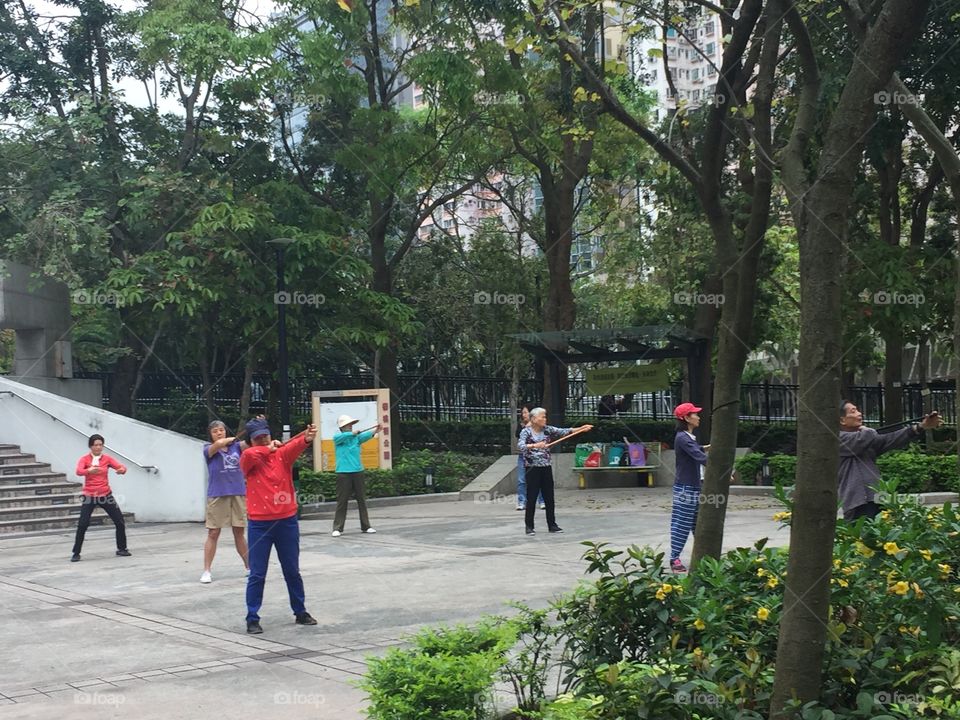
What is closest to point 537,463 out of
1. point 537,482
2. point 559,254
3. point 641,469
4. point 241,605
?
point 537,482

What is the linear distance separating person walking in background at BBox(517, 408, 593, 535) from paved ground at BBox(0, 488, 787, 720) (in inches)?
13.1

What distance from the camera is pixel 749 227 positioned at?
7.37 meters

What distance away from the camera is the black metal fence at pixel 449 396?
93.1 feet

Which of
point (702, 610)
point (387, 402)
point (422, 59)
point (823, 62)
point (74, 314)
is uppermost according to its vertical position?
point (422, 59)

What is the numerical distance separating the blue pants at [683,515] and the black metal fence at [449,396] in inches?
653

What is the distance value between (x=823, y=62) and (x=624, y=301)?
16043 mm

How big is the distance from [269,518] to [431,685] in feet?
15.5

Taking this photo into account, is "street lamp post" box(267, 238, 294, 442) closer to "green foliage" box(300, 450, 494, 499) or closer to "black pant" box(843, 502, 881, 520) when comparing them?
"green foliage" box(300, 450, 494, 499)

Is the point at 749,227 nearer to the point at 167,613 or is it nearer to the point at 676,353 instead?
the point at 167,613

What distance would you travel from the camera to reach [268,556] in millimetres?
9633

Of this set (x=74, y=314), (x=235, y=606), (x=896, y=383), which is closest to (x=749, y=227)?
(x=235, y=606)

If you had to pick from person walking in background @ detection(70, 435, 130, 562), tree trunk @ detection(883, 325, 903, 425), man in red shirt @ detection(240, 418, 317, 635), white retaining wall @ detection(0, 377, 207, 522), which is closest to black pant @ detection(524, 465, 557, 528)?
person walking in background @ detection(70, 435, 130, 562)

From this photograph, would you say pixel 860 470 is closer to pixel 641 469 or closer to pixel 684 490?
pixel 684 490

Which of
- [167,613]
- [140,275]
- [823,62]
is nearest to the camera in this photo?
[167,613]
